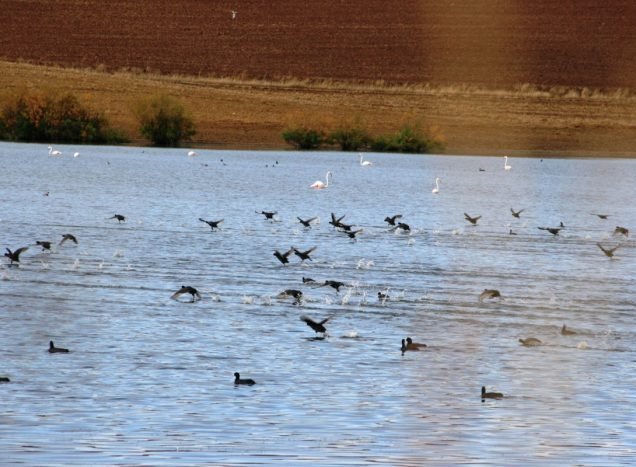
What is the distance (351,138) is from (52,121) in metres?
15.0

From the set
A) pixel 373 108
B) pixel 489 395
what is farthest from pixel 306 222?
pixel 373 108

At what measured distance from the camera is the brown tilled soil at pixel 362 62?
81438 mm

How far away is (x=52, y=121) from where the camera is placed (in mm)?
73000

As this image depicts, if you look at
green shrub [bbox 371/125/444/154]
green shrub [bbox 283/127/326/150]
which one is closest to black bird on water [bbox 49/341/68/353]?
green shrub [bbox 283/127/326/150]

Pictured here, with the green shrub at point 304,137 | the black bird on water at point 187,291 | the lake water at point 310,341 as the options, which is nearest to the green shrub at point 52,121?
the green shrub at point 304,137

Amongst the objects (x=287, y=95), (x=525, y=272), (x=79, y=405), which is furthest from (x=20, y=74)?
(x=79, y=405)

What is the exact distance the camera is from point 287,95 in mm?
90500

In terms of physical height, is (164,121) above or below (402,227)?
above

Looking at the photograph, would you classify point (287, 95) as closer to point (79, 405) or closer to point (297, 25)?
point (297, 25)

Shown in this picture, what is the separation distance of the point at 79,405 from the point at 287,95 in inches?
3061

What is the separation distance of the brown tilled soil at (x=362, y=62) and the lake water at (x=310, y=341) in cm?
4174

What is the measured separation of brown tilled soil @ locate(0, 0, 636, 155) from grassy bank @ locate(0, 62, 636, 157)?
0.50 feet

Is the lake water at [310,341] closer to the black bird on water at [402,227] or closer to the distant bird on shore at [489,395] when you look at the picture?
the distant bird on shore at [489,395]

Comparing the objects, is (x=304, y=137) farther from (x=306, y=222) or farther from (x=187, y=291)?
(x=187, y=291)
